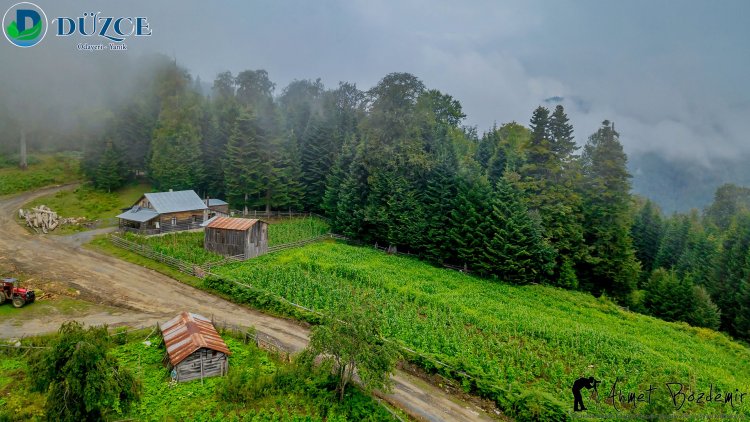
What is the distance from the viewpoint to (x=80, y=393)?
13570 mm

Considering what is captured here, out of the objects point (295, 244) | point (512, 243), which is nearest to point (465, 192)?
point (512, 243)

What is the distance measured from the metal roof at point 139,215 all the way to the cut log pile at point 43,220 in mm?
7162

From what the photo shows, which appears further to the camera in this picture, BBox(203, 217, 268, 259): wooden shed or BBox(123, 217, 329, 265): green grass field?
BBox(203, 217, 268, 259): wooden shed

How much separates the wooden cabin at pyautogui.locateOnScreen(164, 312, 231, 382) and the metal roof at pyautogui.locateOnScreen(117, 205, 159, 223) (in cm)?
2617

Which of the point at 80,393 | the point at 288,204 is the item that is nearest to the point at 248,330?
the point at 80,393

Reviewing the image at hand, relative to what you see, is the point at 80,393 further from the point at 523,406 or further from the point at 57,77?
the point at 57,77

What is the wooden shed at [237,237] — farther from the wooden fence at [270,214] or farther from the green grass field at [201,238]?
the wooden fence at [270,214]

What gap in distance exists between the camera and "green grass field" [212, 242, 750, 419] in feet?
65.3

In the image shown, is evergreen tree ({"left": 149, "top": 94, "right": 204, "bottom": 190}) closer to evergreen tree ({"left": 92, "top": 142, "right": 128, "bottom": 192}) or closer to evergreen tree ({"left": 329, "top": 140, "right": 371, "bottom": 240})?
evergreen tree ({"left": 92, "top": 142, "right": 128, "bottom": 192})

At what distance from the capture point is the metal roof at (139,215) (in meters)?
44.0

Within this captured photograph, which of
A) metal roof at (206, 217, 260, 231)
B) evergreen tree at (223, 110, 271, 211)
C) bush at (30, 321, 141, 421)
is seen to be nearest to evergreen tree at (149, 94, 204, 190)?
evergreen tree at (223, 110, 271, 211)

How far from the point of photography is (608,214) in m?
43.1

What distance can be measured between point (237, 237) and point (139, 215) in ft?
47.0

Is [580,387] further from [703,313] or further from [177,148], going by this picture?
[177,148]
